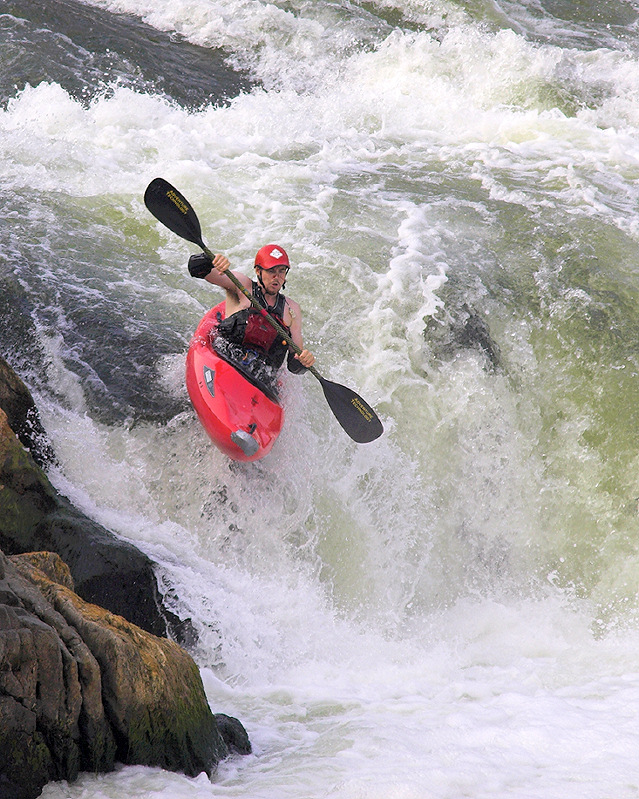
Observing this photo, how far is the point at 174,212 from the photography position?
5.06 meters

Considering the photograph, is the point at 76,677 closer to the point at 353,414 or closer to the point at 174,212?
the point at 353,414

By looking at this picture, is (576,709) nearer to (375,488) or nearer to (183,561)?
(375,488)

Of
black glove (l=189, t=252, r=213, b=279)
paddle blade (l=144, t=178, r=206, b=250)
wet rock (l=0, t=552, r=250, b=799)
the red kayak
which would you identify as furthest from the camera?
paddle blade (l=144, t=178, r=206, b=250)

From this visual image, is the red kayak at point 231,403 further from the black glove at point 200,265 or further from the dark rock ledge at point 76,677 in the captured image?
the dark rock ledge at point 76,677

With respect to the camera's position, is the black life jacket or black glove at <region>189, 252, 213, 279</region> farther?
the black life jacket

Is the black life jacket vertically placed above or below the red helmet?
below

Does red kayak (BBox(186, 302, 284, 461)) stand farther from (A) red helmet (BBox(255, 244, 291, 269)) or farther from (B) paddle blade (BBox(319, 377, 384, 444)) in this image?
(A) red helmet (BBox(255, 244, 291, 269))

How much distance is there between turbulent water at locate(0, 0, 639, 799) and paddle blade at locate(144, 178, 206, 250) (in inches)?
33.0

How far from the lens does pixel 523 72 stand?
9969mm

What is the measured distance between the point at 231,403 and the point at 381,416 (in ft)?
3.87

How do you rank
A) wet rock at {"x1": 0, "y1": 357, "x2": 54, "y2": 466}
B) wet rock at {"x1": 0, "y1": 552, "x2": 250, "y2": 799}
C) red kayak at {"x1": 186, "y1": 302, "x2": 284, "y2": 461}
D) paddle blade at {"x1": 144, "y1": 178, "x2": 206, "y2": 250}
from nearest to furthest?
A: wet rock at {"x1": 0, "y1": 552, "x2": 250, "y2": 799}
wet rock at {"x1": 0, "y1": 357, "x2": 54, "y2": 466}
red kayak at {"x1": 186, "y1": 302, "x2": 284, "y2": 461}
paddle blade at {"x1": 144, "y1": 178, "x2": 206, "y2": 250}

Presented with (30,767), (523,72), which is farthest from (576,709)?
(523,72)

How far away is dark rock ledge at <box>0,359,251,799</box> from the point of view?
2324 millimetres

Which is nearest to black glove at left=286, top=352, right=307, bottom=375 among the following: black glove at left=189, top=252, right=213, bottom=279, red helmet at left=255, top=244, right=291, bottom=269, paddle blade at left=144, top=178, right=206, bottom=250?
red helmet at left=255, top=244, right=291, bottom=269
